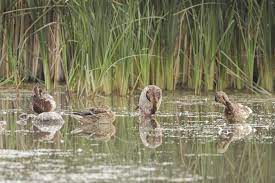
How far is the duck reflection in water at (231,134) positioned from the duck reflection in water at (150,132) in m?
0.56

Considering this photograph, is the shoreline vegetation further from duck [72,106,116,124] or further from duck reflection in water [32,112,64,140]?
duck reflection in water [32,112,64,140]

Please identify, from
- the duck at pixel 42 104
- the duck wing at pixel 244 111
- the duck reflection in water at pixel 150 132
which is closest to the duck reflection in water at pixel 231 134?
the duck wing at pixel 244 111

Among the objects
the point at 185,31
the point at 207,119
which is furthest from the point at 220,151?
the point at 185,31

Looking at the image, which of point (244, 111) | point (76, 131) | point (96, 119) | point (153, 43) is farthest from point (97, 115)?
point (153, 43)

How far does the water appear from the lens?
665 cm

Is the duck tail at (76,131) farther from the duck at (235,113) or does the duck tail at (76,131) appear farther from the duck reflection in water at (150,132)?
the duck at (235,113)

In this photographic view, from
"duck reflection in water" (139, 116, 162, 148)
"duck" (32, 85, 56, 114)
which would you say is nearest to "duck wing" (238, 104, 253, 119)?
"duck reflection in water" (139, 116, 162, 148)

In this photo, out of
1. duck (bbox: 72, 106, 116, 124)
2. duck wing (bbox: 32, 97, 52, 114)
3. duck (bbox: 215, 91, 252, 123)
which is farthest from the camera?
duck wing (bbox: 32, 97, 52, 114)

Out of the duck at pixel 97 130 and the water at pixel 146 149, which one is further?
the duck at pixel 97 130

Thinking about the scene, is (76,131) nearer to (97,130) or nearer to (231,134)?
(97,130)

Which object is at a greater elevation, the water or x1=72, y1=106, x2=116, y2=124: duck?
x1=72, y1=106, x2=116, y2=124: duck

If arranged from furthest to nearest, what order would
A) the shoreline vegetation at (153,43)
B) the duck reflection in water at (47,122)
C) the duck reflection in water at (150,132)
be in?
the shoreline vegetation at (153,43)
the duck reflection in water at (47,122)
the duck reflection in water at (150,132)

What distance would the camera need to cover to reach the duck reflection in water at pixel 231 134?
8.16 metres

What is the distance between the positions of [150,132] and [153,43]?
3892 mm
